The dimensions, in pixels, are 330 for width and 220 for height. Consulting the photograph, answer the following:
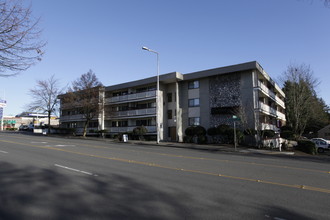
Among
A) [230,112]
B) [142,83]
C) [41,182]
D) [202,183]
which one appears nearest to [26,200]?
[41,182]

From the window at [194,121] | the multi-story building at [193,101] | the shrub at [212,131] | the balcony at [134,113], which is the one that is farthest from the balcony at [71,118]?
the shrub at [212,131]

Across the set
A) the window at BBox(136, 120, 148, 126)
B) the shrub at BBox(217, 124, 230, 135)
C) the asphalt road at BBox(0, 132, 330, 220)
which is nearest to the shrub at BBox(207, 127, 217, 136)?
the shrub at BBox(217, 124, 230, 135)

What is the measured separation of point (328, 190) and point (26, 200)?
7.86 metres

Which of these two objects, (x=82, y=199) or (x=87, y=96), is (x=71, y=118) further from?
(x=82, y=199)

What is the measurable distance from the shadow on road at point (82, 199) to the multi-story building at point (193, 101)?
21.2 meters

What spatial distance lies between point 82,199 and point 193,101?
28.7m

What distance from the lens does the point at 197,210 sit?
4.64 metres

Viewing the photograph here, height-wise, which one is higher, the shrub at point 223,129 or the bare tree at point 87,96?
the bare tree at point 87,96

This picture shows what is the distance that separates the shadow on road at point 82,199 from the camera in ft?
14.4

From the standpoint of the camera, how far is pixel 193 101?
33125 mm

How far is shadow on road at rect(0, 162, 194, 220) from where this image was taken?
4.40 meters

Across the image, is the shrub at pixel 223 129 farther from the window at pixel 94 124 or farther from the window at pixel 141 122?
the window at pixel 94 124

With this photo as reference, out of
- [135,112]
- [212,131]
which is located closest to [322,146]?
[212,131]

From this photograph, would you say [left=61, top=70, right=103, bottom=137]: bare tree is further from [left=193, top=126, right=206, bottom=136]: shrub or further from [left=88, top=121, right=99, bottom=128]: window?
[left=193, top=126, right=206, bottom=136]: shrub
